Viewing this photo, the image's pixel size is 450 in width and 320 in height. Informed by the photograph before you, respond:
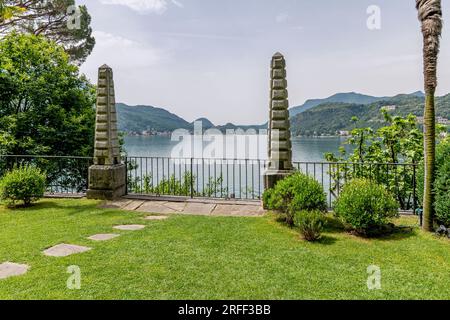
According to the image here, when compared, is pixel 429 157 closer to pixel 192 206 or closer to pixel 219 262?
pixel 219 262

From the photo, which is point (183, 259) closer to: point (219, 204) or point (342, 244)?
point (342, 244)

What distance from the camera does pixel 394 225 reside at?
588cm

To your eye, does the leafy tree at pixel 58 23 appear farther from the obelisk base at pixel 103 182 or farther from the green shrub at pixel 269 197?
the green shrub at pixel 269 197

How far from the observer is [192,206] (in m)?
7.82

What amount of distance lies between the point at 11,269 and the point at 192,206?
14.0 feet

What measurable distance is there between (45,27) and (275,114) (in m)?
15.8

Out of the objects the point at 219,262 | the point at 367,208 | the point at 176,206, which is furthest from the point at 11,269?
the point at 367,208

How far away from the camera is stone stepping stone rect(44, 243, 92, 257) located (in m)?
4.58

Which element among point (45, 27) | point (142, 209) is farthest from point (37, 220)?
point (45, 27)

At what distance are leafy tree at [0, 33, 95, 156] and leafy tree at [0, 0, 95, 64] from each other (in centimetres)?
257

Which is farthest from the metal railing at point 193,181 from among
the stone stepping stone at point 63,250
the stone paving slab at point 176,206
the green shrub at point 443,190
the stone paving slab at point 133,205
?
the stone stepping stone at point 63,250

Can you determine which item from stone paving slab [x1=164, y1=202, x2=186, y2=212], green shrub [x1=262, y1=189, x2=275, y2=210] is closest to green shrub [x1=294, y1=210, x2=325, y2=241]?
green shrub [x1=262, y1=189, x2=275, y2=210]

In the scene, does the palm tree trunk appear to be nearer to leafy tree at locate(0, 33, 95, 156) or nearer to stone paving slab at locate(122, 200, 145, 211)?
stone paving slab at locate(122, 200, 145, 211)
